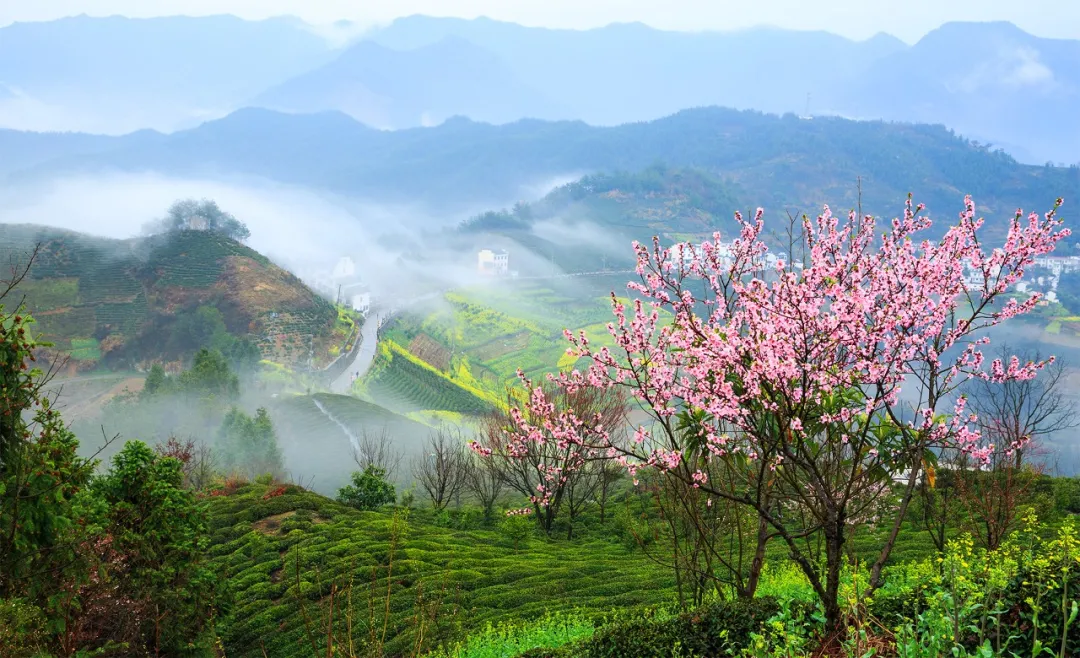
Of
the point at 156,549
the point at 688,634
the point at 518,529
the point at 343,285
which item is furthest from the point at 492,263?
the point at 688,634

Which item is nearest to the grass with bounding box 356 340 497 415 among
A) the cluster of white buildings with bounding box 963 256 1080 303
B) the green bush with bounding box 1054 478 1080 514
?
the green bush with bounding box 1054 478 1080 514

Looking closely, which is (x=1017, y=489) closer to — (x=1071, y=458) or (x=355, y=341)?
(x=1071, y=458)

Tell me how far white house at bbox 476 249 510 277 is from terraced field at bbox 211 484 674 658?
395 feet

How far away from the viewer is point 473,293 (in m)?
127

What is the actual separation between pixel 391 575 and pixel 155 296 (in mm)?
83167

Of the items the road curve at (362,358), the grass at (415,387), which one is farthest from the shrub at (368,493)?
the road curve at (362,358)

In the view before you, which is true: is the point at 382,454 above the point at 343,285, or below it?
below

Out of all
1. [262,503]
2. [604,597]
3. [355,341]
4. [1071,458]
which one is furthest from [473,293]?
[604,597]

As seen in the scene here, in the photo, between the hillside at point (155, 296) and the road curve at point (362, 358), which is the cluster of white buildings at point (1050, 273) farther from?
the hillside at point (155, 296)

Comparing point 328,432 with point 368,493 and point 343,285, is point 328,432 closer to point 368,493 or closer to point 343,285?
point 368,493

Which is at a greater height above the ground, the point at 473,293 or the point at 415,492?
the point at 473,293

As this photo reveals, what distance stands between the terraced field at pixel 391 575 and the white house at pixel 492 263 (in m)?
120

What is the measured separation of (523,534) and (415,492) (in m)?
17.4

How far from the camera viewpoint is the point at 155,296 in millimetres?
86125
